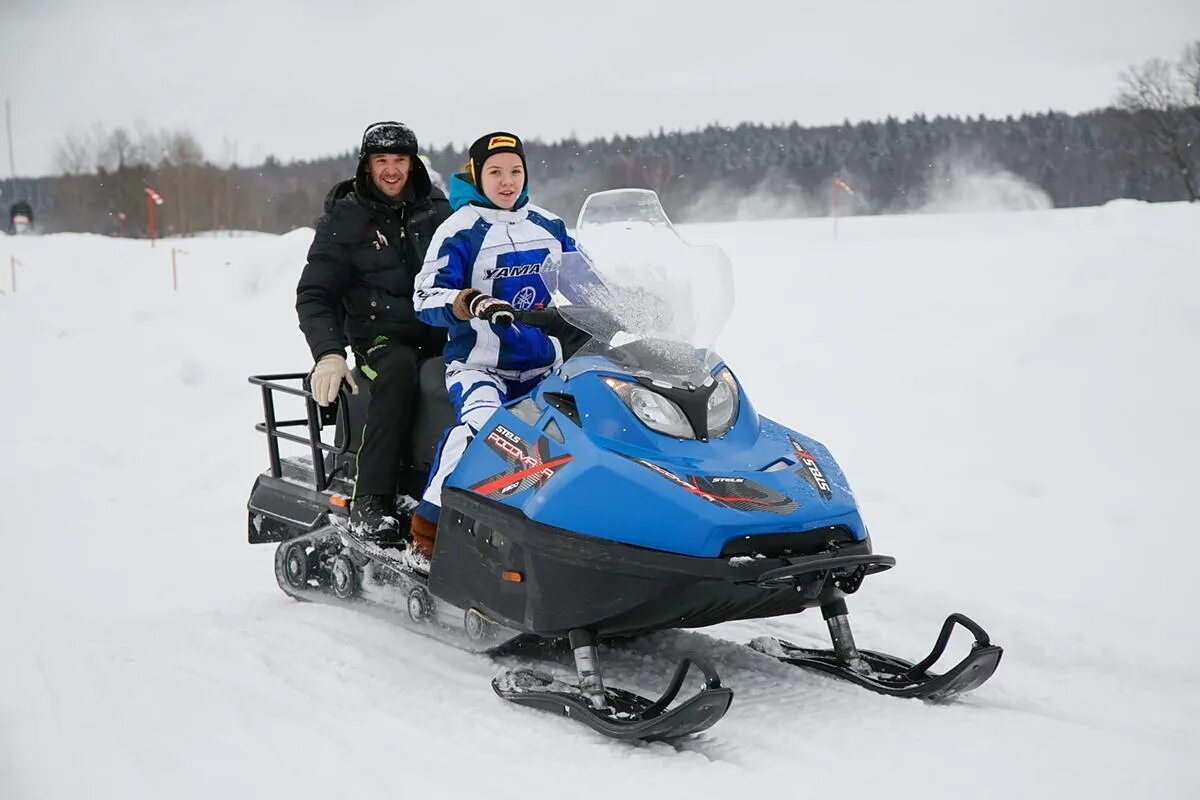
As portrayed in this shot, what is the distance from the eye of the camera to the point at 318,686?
3.78 m

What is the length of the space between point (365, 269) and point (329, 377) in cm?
51

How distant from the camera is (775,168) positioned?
155 ft

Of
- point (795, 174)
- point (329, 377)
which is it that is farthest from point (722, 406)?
point (795, 174)

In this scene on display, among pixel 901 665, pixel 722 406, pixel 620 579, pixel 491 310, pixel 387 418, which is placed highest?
pixel 491 310

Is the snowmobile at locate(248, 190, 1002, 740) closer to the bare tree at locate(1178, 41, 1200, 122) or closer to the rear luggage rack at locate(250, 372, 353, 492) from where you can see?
the rear luggage rack at locate(250, 372, 353, 492)

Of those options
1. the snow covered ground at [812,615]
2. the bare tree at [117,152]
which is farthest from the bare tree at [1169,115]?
the bare tree at [117,152]

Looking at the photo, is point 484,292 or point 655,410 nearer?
point 655,410

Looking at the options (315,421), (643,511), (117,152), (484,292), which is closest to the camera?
(643,511)

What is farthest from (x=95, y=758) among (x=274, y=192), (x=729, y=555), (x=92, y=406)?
(x=274, y=192)

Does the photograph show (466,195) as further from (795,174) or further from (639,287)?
(795,174)

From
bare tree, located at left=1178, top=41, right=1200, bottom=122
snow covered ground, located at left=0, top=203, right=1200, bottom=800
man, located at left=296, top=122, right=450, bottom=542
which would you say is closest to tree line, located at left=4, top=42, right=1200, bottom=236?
bare tree, located at left=1178, top=41, right=1200, bottom=122

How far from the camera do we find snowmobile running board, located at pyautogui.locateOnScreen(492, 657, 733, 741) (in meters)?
3.10

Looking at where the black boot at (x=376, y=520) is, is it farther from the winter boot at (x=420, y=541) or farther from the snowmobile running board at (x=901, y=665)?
the snowmobile running board at (x=901, y=665)

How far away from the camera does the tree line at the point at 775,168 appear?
2636cm
